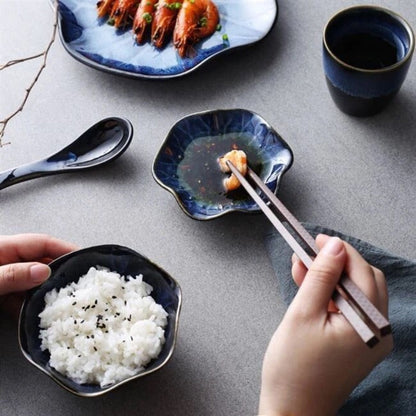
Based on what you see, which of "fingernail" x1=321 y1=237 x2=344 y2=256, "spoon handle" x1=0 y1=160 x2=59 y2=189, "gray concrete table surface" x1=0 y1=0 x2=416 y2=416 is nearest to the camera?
"fingernail" x1=321 y1=237 x2=344 y2=256

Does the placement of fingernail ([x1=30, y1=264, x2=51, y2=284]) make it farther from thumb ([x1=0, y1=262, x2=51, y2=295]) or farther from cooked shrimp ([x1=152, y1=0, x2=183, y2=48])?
cooked shrimp ([x1=152, y1=0, x2=183, y2=48])

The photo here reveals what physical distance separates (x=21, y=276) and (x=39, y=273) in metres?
0.03

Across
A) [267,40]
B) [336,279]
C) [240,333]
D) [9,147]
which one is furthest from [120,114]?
[336,279]

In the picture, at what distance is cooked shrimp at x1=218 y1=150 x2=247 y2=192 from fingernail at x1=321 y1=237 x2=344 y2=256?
0.40m

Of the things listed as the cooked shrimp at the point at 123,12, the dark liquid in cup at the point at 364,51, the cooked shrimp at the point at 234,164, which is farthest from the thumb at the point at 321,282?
the cooked shrimp at the point at 123,12

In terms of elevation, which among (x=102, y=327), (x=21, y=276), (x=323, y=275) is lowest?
(x=102, y=327)

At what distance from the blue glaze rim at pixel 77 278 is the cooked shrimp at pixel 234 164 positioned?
29 centimetres

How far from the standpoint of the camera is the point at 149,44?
174cm

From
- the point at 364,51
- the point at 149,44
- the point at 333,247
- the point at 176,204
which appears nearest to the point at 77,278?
the point at 176,204

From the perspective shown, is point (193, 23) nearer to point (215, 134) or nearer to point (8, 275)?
point (215, 134)

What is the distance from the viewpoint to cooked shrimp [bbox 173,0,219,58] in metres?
1.69

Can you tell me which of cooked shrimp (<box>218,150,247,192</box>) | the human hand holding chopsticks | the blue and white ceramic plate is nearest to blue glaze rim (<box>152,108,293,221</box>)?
cooked shrimp (<box>218,150,247,192</box>)

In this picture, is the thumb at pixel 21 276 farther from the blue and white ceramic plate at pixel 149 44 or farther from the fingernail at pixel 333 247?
the blue and white ceramic plate at pixel 149 44

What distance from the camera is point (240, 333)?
1328mm
